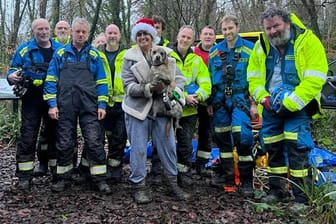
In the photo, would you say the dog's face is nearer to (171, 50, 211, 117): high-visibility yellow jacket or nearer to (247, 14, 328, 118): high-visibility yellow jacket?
(171, 50, 211, 117): high-visibility yellow jacket

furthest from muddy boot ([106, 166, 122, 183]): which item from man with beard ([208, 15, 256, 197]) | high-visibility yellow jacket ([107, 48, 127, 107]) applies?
man with beard ([208, 15, 256, 197])

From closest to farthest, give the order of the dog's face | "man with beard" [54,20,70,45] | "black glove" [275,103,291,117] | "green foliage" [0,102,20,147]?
"black glove" [275,103,291,117] → the dog's face → "man with beard" [54,20,70,45] → "green foliage" [0,102,20,147]

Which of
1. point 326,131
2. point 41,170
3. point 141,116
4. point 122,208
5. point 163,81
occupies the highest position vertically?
point 163,81

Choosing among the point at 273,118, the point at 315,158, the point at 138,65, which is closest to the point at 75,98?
the point at 138,65

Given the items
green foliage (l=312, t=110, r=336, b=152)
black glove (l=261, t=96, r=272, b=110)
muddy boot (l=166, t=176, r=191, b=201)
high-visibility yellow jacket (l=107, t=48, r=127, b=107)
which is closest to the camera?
black glove (l=261, t=96, r=272, b=110)

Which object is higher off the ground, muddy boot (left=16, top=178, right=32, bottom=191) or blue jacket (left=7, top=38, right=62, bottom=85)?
blue jacket (left=7, top=38, right=62, bottom=85)

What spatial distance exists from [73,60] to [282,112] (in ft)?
8.14

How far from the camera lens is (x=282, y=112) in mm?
4445

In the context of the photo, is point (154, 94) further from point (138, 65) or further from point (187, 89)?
point (187, 89)

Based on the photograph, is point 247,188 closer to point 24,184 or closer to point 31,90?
point 24,184

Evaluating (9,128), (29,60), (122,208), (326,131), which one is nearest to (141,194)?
(122,208)

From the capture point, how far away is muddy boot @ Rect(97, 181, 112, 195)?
16.9ft

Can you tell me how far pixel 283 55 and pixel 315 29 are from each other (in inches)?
329

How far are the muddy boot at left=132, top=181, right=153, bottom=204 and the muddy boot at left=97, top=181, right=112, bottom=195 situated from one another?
0.39 meters
